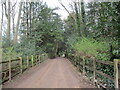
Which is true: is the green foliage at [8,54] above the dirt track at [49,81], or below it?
above

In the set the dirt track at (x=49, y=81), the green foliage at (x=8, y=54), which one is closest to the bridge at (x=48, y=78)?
the dirt track at (x=49, y=81)

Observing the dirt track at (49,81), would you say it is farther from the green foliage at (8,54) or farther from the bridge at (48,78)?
the green foliage at (8,54)

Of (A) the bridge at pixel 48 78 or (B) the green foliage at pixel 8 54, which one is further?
(B) the green foliage at pixel 8 54

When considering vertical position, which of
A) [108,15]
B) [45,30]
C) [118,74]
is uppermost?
[45,30]

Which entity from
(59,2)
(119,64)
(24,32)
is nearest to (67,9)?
(59,2)

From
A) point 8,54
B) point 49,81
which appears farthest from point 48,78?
point 8,54

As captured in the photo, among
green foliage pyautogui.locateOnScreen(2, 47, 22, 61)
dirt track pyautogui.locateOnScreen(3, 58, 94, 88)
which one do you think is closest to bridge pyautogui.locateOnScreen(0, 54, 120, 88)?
dirt track pyautogui.locateOnScreen(3, 58, 94, 88)

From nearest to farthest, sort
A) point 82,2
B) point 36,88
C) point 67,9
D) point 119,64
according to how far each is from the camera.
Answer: point 119,64, point 36,88, point 82,2, point 67,9

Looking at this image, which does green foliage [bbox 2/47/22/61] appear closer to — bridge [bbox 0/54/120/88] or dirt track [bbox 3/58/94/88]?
bridge [bbox 0/54/120/88]

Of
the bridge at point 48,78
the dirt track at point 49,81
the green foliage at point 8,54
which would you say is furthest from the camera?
the green foliage at point 8,54

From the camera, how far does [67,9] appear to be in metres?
22.4

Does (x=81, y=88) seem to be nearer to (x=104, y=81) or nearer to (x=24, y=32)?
(x=104, y=81)

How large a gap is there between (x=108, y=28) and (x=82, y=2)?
1138 centimetres

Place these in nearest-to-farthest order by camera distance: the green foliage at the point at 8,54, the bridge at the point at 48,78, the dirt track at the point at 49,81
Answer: the bridge at the point at 48,78 < the dirt track at the point at 49,81 < the green foliage at the point at 8,54
